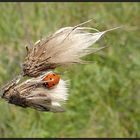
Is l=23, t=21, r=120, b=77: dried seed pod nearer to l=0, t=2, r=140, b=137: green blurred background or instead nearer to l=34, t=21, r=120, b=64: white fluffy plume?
l=34, t=21, r=120, b=64: white fluffy plume

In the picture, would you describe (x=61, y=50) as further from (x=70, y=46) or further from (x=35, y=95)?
(x=35, y=95)

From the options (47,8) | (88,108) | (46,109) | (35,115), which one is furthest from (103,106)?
(46,109)

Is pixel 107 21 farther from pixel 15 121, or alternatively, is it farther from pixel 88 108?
pixel 15 121

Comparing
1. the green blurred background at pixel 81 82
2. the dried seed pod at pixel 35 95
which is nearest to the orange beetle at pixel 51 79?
the dried seed pod at pixel 35 95

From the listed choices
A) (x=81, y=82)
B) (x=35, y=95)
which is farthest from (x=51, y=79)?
(x=81, y=82)

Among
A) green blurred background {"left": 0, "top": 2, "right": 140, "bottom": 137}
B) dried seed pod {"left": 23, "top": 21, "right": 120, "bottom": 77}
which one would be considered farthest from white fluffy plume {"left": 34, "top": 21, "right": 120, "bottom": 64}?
green blurred background {"left": 0, "top": 2, "right": 140, "bottom": 137}
